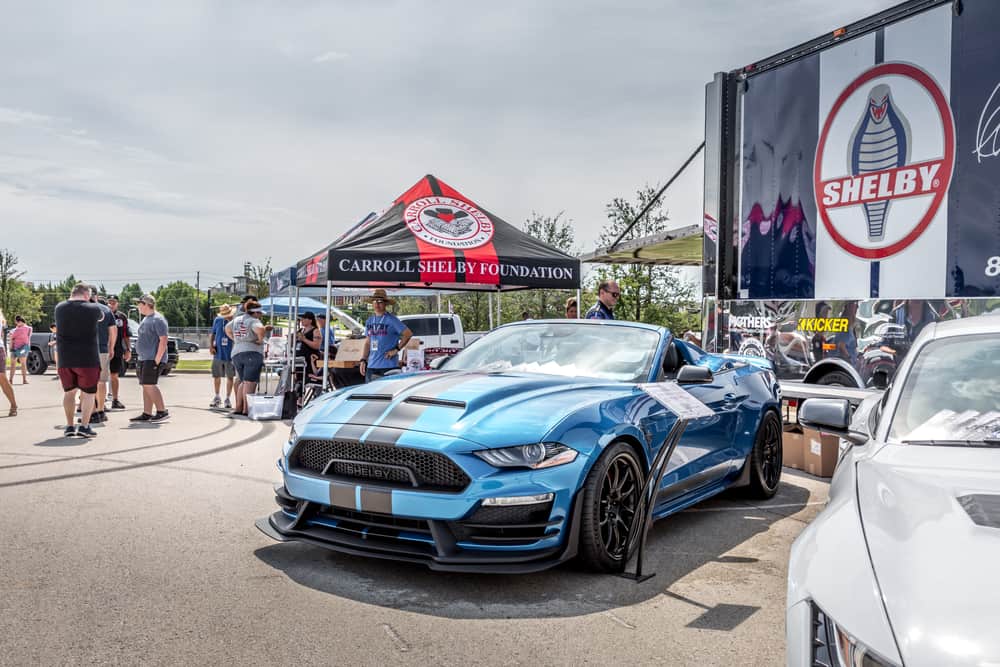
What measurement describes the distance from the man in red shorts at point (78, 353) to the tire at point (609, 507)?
7051 millimetres

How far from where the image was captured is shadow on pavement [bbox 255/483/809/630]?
12.6 ft

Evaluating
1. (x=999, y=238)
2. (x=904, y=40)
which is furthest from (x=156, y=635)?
(x=904, y=40)

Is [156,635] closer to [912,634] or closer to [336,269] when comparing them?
[912,634]

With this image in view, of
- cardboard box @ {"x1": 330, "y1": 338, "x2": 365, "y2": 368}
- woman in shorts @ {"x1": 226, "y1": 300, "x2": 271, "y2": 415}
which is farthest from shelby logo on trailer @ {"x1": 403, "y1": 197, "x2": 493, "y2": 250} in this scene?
woman in shorts @ {"x1": 226, "y1": 300, "x2": 271, "y2": 415}

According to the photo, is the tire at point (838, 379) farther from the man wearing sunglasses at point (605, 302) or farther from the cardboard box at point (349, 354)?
the cardboard box at point (349, 354)

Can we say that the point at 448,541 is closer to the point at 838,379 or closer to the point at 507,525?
the point at 507,525

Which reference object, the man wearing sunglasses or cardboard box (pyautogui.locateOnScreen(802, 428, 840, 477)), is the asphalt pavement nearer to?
cardboard box (pyautogui.locateOnScreen(802, 428, 840, 477))

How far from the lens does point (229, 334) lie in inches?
504

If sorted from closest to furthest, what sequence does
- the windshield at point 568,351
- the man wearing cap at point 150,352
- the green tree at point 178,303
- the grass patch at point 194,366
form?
the windshield at point 568,351
the man wearing cap at point 150,352
the grass patch at point 194,366
the green tree at point 178,303

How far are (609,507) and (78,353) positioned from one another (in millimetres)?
7222

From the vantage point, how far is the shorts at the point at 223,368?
13493 millimetres

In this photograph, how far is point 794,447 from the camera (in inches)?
327

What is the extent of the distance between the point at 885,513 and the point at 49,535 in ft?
15.7
